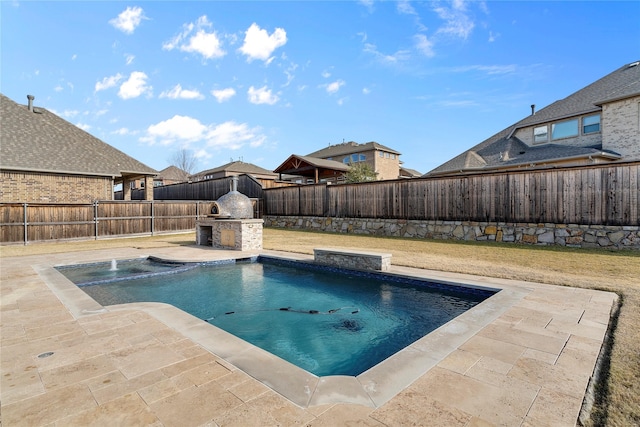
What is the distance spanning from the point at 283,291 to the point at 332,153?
35.1m

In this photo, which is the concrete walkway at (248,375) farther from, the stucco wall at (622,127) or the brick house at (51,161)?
the stucco wall at (622,127)

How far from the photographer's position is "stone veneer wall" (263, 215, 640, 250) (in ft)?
31.3

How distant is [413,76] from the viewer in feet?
46.0

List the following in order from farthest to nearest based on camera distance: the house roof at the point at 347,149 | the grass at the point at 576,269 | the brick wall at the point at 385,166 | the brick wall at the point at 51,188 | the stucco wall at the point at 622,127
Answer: the house roof at the point at 347,149 < the brick wall at the point at 385,166 < the stucco wall at the point at 622,127 < the brick wall at the point at 51,188 < the grass at the point at 576,269

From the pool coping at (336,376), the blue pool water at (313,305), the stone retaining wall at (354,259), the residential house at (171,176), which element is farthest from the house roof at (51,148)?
the residential house at (171,176)

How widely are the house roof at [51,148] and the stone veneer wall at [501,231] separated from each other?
12.7m

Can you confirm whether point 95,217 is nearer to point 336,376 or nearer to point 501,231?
point 336,376

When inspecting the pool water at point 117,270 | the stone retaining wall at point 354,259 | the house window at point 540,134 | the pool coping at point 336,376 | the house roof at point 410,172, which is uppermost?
the house roof at point 410,172

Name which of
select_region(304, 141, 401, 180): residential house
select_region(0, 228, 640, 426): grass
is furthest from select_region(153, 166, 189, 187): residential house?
select_region(0, 228, 640, 426): grass

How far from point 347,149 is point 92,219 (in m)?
29.6

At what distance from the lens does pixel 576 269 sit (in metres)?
7.06

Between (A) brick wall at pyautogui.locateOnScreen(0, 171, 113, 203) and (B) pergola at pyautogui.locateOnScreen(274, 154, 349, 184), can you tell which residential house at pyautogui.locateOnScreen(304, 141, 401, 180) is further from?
(A) brick wall at pyautogui.locateOnScreen(0, 171, 113, 203)

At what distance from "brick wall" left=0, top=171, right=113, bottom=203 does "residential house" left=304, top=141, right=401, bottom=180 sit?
84.2 feet

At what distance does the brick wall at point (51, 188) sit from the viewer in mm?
14859
